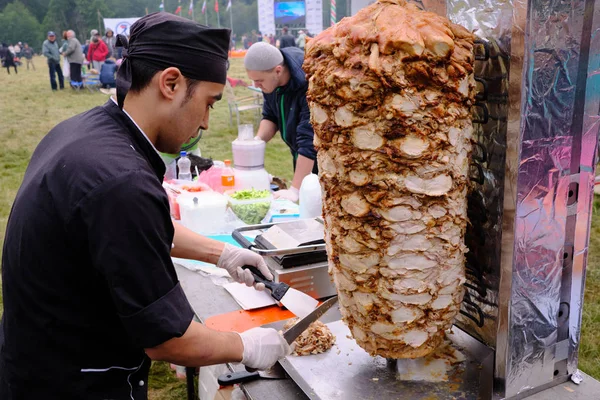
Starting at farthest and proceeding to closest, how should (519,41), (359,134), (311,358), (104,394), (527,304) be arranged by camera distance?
(311,358) → (104,394) → (527,304) → (359,134) → (519,41)

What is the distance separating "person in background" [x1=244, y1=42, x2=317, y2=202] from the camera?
431 centimetres

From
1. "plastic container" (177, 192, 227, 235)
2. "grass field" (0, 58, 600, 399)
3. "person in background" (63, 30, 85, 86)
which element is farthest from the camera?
"person in background" (63, 30, 85, 86)

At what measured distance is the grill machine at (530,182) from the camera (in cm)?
141

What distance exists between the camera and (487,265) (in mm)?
1635

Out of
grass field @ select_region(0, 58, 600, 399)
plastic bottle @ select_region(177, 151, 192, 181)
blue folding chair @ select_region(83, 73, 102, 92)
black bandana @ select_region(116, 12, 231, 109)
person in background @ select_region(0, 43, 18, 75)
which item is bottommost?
grass field @ select_region(0, 58, 600, 399)

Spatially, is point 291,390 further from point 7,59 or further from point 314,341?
point 7,59

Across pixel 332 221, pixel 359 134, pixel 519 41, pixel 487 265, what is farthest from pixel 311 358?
pixel 519 41

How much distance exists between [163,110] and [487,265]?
1.12m

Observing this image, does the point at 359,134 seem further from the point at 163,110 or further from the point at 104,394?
the point at 104,394

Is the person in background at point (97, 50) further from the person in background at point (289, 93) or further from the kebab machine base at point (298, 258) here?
the kebab machine base at point (298, 258)

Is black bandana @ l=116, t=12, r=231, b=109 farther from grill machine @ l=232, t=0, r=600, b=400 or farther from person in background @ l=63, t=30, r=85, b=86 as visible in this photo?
person in background @ l=63, t=30, r=85, b=86

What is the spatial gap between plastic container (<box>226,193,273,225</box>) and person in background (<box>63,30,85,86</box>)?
15.8 meters

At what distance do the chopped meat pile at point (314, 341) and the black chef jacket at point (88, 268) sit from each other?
0.53 m

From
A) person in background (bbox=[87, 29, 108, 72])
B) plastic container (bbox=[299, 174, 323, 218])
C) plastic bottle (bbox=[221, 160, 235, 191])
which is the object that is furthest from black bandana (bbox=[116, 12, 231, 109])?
person in background (bbox=[87, 29, 108, 72])
